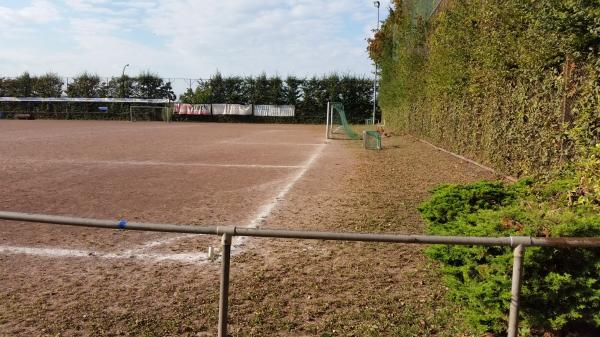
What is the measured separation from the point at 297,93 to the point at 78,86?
25057 millimetres

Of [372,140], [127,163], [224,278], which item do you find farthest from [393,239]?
[372,140]

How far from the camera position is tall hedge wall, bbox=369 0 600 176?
6684 mm

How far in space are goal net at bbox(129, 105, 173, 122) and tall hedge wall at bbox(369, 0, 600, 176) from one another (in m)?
41.4

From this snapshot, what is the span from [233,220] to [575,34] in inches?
212

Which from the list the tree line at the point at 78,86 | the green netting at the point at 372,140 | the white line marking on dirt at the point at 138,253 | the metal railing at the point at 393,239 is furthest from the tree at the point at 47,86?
the metal railing at the point at 393,239

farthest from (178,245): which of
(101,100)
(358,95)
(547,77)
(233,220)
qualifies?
(101,100)

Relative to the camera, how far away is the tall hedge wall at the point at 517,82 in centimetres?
668

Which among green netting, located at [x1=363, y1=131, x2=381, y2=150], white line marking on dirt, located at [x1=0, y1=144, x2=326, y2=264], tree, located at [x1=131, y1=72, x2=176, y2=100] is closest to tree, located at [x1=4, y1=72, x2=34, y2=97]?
tree, located at [x1=131, y1=72, x2=176, y2=100]

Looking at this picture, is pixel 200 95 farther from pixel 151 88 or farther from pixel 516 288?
pixel 516 288

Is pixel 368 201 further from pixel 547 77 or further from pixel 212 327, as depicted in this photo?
pixel 212 327

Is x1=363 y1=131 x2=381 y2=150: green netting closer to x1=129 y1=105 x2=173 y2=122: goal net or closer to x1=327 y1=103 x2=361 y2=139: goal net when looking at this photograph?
x1=327 y1=103 x2=361 y2=139: goal net

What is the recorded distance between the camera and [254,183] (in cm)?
1111

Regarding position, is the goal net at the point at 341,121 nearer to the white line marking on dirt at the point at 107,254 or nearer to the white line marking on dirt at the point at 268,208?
the white line marking on dirt at the point at 268,208

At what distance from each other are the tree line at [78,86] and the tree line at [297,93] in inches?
200
